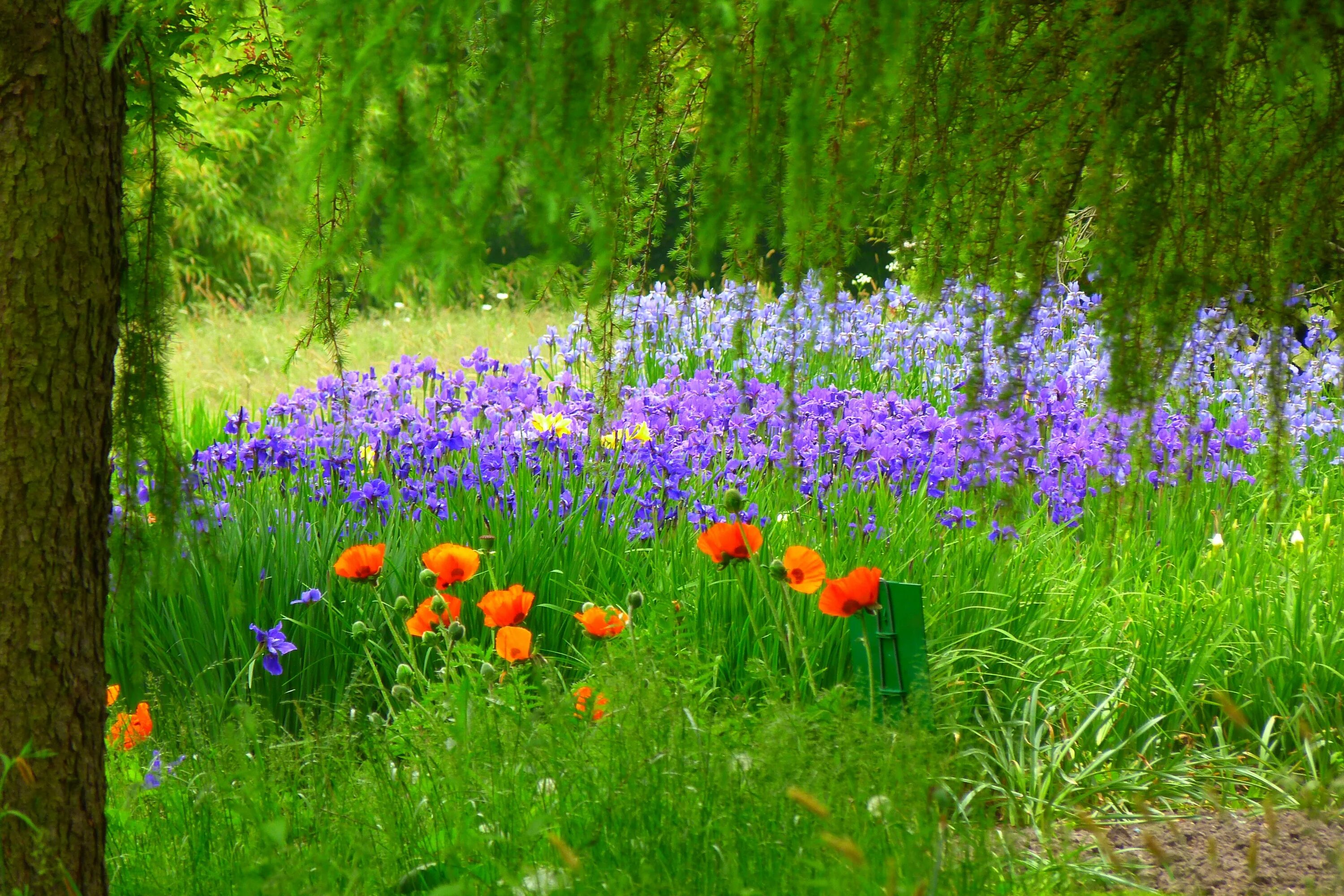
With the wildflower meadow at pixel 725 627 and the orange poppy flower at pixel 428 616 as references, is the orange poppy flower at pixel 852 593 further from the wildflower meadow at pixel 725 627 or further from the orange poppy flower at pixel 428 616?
the orange poppy flower at pixel 428 616

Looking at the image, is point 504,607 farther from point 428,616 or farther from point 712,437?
point 712,437

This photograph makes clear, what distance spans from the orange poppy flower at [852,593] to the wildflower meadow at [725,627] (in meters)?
0.02

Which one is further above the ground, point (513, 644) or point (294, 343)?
point (294, 343)

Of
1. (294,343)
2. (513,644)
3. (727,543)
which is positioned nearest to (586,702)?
(513,644)

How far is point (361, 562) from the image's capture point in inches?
104

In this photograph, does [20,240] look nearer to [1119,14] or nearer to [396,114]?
[396,114]

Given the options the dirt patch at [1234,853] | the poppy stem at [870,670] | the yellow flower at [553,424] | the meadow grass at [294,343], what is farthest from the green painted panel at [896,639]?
the meadow grass at [294,343]

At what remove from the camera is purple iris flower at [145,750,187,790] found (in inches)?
95.0

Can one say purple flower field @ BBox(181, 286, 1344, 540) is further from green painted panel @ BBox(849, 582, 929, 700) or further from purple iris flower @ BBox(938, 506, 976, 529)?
green painted panel @ BBox(849, 582, 929, 700)

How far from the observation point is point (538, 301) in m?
1.82

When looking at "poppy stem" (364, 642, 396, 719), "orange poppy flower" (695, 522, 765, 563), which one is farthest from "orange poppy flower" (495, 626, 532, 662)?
"orange poppy flower" (695, 522, 765, 563)

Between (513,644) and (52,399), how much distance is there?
1.07 m

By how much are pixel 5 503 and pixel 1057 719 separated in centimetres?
260

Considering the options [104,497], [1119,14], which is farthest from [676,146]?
[104,497]
